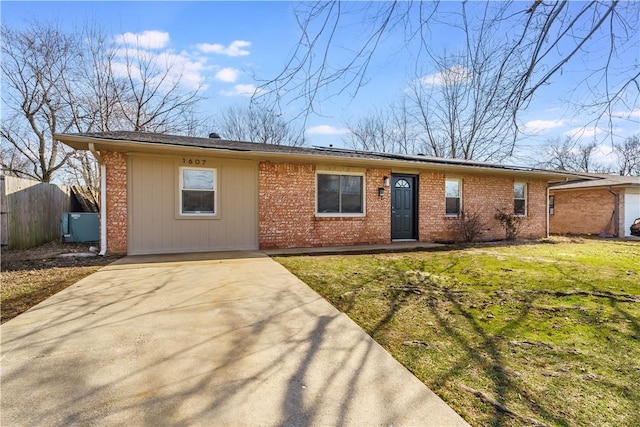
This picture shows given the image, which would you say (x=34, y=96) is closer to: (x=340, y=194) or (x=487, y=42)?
(x=340, y=194)

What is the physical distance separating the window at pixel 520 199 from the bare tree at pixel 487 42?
10.2 metres

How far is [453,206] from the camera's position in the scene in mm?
10922

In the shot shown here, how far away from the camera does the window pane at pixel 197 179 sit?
25.7 feet

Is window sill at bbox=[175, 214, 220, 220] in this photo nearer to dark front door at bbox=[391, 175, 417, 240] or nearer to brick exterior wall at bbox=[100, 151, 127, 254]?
brick exterior wall at bbox=[100, 151, 127, 254]

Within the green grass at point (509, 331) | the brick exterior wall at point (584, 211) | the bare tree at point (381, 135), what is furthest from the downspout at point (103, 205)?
the brick exterior wall at point (584, 211)

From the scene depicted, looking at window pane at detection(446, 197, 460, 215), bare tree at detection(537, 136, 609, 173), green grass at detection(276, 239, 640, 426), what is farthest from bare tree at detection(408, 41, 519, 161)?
window pane at detection(446, 197, 460, 215)

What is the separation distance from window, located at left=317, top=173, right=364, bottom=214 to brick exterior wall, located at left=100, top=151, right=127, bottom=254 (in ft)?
15.5

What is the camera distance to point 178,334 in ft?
9.33

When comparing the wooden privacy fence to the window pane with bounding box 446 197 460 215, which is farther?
the window pane with bounding box 446 197 460 215

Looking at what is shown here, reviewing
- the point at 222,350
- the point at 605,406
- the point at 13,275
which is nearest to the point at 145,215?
the point at 13,275

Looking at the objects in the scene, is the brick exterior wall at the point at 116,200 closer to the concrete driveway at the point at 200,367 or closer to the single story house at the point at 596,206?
the concrete driveway at the point at 200,367

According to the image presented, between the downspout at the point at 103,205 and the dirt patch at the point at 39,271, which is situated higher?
the downspout at the point at 103,205

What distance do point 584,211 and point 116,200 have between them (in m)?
18.7

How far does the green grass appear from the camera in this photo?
75.1 inches
